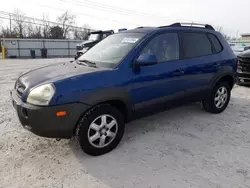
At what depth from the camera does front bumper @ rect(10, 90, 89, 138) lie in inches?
95.3

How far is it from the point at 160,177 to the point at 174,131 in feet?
4.47

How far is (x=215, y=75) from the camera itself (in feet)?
13.9

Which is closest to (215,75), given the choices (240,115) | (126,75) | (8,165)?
(240,115)

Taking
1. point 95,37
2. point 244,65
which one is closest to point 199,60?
point 244,65

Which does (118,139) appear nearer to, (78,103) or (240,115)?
(78,103)

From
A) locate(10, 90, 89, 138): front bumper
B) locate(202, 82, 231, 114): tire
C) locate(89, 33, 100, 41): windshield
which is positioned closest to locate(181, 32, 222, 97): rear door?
locate(202, 82, 231, 114): tire

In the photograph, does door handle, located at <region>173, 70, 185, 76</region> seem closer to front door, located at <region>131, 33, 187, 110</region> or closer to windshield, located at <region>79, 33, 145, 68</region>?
front door, located at <region>131, 33, 187, 110</region>

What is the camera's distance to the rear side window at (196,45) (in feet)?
12.4

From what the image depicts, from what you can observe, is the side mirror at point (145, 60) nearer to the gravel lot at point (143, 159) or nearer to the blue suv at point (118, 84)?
the blue suv at point (118, 84)

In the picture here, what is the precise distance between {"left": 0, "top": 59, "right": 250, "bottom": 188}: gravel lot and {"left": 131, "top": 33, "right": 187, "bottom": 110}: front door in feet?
2.11

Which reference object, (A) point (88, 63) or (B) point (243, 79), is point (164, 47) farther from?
(B) point (243, 79)

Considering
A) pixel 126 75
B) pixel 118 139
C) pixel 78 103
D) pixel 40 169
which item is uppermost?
pixel 126 75

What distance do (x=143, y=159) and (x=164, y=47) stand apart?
180cm

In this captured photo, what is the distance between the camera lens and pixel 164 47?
348cm
